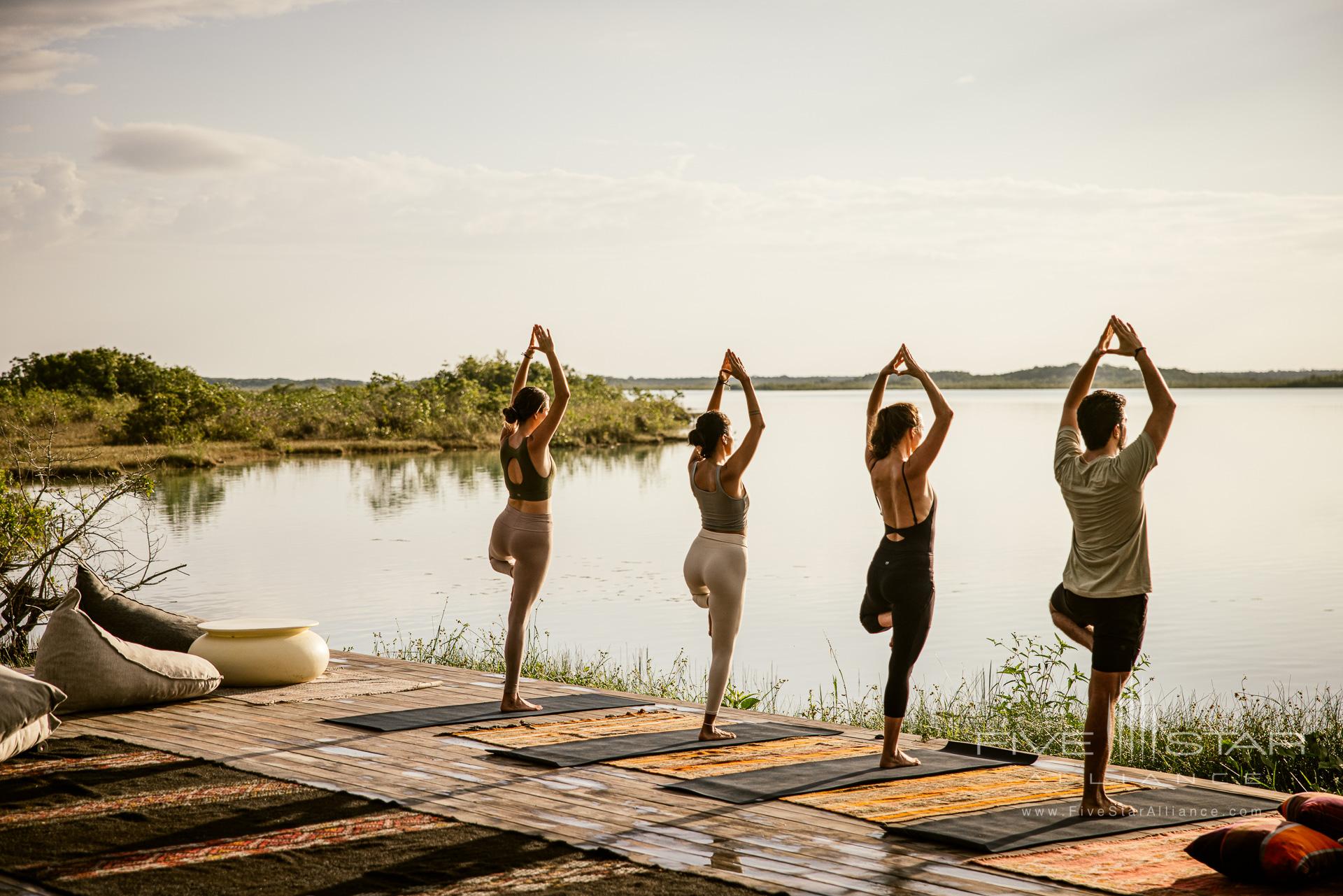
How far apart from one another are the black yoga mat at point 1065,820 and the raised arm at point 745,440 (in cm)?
180

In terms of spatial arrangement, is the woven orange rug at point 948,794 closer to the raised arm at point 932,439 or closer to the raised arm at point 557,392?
the raised arm at point 932,439

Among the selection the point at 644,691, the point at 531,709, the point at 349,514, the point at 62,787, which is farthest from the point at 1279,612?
the point at 349,514

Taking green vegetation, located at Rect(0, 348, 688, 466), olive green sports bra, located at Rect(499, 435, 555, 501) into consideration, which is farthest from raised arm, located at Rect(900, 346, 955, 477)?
green vegetation, located at Rect(0, 348, 688, 466)

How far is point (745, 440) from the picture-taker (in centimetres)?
596

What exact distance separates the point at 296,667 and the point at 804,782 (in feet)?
12.0

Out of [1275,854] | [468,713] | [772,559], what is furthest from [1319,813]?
[772,559]

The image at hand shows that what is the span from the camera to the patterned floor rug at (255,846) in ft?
13.0

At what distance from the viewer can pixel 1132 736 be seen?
23.1ft

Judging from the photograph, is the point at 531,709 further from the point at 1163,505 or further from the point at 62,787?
the point at 1163,505

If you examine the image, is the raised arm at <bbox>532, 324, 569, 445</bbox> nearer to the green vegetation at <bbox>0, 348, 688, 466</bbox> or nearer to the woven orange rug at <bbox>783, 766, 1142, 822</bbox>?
the woven orange rug at <bbox>783, 766, 1142, 822</bbox>

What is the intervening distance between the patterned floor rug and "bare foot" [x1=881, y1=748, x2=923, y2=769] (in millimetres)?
1683

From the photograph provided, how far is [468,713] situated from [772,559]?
43.9 ft

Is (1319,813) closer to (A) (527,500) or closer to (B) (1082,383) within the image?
(B) (1082,383)

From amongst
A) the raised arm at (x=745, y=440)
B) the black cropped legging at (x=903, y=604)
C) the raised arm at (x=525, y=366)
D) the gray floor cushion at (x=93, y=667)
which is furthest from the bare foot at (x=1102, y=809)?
the gray floor cushion at (x=93, y=667)
